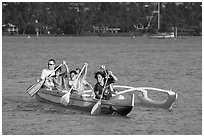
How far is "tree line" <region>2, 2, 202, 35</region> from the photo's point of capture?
405 feet

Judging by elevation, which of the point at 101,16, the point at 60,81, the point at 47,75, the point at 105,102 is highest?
→ the point at 47,75

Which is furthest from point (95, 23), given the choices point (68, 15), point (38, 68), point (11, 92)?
point (11, 92)

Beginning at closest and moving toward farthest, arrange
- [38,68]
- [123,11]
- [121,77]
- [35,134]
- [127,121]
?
[35,134]
[127,121]
[121,77]
[38,68]
[123,11]

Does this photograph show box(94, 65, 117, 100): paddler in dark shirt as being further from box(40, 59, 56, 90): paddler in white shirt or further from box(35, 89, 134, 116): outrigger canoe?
box(40, 59, 56, 90): paddler in white shirt

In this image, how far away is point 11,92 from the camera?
22.8 metres

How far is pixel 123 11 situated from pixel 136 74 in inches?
3768

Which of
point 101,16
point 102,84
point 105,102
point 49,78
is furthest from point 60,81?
point 101,16

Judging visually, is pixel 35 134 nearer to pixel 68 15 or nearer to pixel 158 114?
pixel 158 114

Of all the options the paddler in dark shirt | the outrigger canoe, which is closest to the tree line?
the outrigger canoe

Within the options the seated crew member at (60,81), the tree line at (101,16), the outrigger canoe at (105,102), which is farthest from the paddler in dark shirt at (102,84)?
the tree line at (101,16)

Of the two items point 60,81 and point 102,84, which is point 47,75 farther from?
point 102,84

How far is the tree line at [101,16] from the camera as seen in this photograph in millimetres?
123375

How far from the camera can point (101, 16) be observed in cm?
12788

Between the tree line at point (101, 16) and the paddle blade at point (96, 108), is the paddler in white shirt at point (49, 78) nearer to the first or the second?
the paddle blade at point (96, 108)
